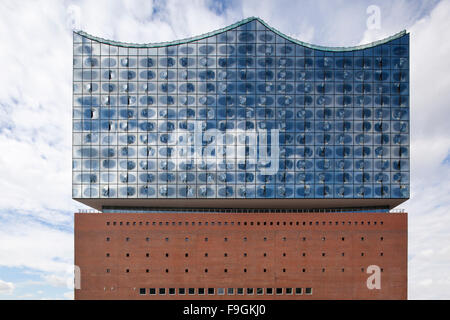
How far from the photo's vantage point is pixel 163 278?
123 feet

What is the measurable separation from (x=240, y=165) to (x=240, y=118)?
17.0ft

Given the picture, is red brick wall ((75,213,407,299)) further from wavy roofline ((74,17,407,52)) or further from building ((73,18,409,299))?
wavy roofline ((74,17,407,52))

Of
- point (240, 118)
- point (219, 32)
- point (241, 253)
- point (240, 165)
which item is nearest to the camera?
point (241, 253)

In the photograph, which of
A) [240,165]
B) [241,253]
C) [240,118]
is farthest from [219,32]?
[241,253]

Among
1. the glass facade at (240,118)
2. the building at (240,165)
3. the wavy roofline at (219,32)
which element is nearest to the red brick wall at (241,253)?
the building at (240,165)

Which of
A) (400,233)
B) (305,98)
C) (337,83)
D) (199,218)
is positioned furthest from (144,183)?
(400,233)

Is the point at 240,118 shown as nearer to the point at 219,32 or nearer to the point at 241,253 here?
the point at 219,32

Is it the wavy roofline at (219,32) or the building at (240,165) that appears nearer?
the building at (240,165)

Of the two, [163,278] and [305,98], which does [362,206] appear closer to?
[305,98]

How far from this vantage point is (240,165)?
39.4 metres

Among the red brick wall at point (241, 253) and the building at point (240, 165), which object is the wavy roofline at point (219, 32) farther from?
the red brick wall at point (241, 253)

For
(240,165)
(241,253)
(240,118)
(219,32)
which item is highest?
(219,32)

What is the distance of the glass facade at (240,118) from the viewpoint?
39.3m

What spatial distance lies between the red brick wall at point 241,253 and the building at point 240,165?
0.11m
